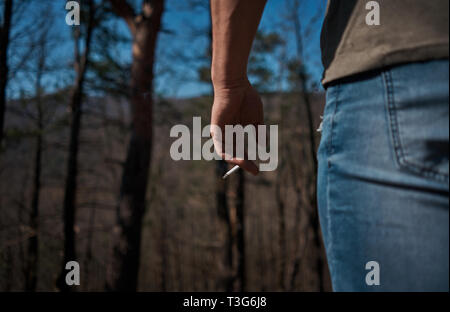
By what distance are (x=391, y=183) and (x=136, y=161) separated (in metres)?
4.04

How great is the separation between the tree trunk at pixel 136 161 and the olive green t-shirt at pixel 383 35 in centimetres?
384

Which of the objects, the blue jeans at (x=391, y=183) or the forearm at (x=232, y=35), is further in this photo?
the forearm at (x=232, y=35)

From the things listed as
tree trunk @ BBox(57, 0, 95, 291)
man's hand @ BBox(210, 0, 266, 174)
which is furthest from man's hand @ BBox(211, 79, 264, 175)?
tree trunk @ BBox(57, 0, 95, 291)

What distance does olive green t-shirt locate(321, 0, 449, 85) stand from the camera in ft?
1.83

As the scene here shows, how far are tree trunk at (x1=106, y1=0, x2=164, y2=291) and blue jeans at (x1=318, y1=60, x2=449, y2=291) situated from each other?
12.9 ft

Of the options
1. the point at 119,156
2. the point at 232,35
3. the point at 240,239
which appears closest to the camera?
the point at 232,35

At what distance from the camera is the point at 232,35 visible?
2.62 feet

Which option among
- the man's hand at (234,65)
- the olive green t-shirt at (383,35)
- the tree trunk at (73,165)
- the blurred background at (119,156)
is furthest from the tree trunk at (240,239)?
the olive green t-shirt at (383,35)

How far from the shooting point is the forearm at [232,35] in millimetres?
774

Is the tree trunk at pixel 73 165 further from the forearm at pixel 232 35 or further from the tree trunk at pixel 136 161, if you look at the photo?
the forearm at pixel 232 35
